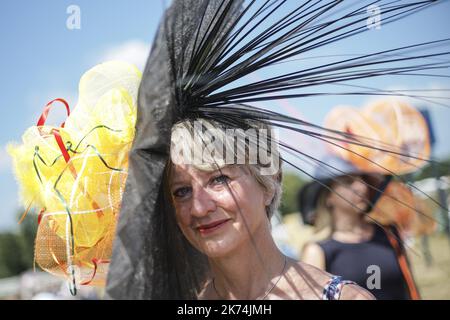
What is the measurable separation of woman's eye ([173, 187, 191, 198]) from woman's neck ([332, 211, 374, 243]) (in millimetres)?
2595

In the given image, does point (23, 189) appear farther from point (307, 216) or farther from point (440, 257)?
point (440, 257)

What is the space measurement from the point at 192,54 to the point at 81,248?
78 cm

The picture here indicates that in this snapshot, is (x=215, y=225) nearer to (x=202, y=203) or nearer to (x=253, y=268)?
(x=202, y=203)

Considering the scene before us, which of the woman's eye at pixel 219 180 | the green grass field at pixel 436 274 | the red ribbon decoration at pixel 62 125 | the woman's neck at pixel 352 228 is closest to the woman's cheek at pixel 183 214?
the woman's eye at pixel 219 180

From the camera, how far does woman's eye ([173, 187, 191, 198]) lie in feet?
5.63

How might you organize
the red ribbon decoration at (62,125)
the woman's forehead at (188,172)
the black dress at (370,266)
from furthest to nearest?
the black dress at (370,266), the red ribbon decoration at (62,125), the woman's forehead at (188,172)

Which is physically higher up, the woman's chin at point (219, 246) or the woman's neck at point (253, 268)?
the woman's chin at point (219, 246)

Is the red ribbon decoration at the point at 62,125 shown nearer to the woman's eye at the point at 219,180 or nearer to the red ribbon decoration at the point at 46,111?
the red ribbon decoration at the point at 46,111

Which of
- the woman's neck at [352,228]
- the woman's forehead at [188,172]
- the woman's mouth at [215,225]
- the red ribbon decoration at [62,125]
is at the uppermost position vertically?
the red ribbon decoration at [62,125]

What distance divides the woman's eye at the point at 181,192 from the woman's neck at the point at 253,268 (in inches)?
10.8

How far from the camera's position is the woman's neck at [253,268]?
5.98ft

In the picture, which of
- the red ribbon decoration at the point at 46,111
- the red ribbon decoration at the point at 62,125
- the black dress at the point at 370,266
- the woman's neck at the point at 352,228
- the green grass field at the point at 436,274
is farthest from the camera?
the green grass field at the point at 436,274

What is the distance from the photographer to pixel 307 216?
487cm
